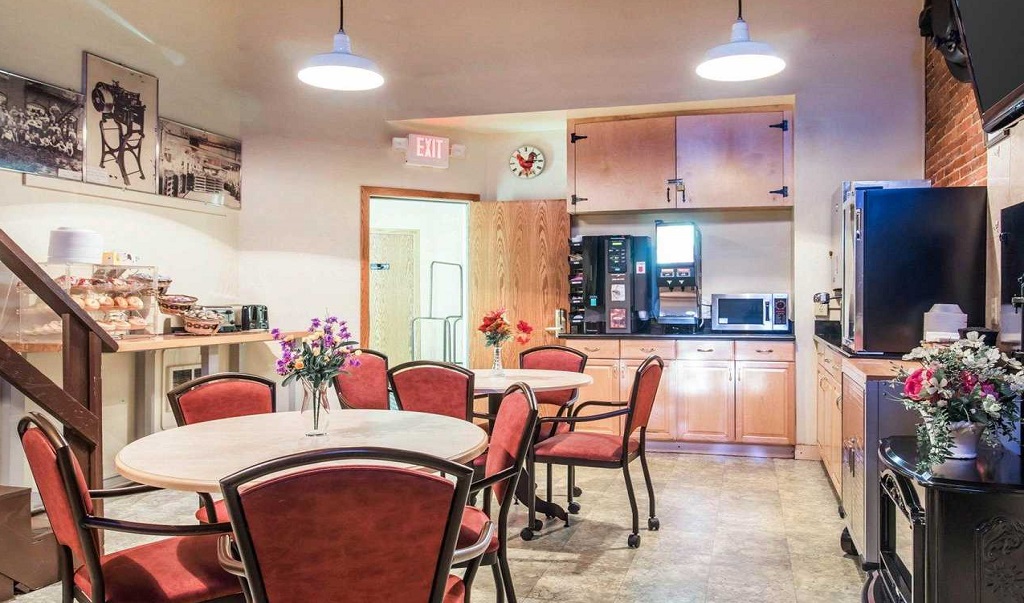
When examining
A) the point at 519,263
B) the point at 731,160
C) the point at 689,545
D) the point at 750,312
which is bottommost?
the point at 689,545

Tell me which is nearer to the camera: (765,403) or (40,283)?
(40,283)

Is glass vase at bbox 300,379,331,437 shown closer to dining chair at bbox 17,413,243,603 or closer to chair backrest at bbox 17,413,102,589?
dining chair at bbox 17,413,243,603

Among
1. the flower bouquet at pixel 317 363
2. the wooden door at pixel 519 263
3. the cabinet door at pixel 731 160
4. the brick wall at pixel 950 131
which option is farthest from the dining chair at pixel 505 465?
the wooden door at pixel 519 263

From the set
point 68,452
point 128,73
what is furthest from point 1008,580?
point 128,73

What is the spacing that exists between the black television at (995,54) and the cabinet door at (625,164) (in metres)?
2.95

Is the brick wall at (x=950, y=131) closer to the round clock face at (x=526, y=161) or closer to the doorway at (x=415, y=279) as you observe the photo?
the round clock face at (x=526, y=161)

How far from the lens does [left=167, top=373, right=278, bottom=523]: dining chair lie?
2830mm

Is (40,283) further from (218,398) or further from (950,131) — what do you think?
(950,131)

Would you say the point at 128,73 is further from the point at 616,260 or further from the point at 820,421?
the point at 820,421

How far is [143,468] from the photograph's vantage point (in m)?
1.98

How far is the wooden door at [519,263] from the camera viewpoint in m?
6.26

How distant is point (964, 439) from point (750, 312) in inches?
145

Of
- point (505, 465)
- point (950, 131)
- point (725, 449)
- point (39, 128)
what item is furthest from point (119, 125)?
point (950, 131)

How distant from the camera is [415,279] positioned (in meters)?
8.65
